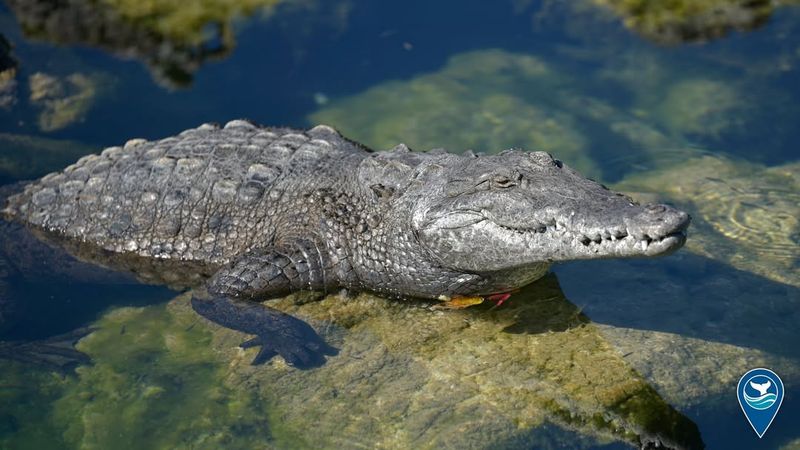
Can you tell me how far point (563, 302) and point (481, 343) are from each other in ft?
1.92

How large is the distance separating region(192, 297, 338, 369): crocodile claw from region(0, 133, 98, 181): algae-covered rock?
246cm

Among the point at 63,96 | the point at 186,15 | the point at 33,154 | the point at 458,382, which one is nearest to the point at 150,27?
the point at 186,15

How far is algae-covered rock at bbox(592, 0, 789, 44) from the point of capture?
8156 millimetres

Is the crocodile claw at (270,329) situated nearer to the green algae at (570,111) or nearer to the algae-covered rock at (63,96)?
the green algae at (570,111)

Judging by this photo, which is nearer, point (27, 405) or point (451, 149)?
point (27, 405)

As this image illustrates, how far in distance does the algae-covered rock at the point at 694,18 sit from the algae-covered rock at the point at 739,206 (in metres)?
1.92

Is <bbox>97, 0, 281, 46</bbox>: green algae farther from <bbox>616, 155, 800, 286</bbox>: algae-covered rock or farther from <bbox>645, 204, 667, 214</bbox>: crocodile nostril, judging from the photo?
<bbox>645, 204, 667, 214</bbox>: crocodile nostril

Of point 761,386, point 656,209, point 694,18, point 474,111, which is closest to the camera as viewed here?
point 656,209

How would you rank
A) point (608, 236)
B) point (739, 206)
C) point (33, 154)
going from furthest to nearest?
point (33, 154)
point (739, 206)
point (608, 236)

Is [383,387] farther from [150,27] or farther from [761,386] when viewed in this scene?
[150,27]

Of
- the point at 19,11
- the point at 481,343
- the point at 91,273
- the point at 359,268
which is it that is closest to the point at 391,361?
the point at 481,343

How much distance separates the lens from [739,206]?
19.5 feet

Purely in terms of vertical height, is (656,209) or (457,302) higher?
(656,209)

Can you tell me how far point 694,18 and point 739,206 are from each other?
3025 millimetres
